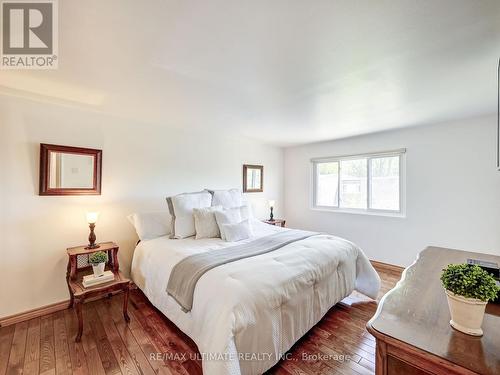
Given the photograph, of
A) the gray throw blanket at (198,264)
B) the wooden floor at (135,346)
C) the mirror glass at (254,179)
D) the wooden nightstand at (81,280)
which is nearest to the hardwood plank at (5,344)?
the wooden floor at (135,346)

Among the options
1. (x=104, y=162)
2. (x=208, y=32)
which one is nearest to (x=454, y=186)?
(x=208, y=32)

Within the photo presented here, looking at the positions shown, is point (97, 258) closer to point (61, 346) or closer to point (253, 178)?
point (61, 346)

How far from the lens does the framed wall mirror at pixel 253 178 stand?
4.33 metres

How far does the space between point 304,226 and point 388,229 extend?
1.62 meters

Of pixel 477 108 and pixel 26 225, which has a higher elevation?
pixel 477 108

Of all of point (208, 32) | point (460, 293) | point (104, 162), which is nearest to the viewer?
point (460, 293)

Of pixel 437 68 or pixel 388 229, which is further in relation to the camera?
pixel 388 229

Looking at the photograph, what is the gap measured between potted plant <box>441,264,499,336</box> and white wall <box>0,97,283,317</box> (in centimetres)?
318

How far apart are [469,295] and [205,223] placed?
7.72 feet

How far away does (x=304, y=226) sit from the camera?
4750 millimetres

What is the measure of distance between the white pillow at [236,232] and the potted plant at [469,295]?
1980 millimetres

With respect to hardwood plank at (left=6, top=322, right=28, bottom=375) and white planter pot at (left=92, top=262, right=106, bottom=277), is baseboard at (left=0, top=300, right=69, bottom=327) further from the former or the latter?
white planter pot at (left=92, top=262, right=106, bottom=277)

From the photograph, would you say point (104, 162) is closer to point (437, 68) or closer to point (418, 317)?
point (418, 317)

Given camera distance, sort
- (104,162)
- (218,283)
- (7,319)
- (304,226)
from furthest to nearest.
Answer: (304,226), (104,162), (7,319), (218,283)
